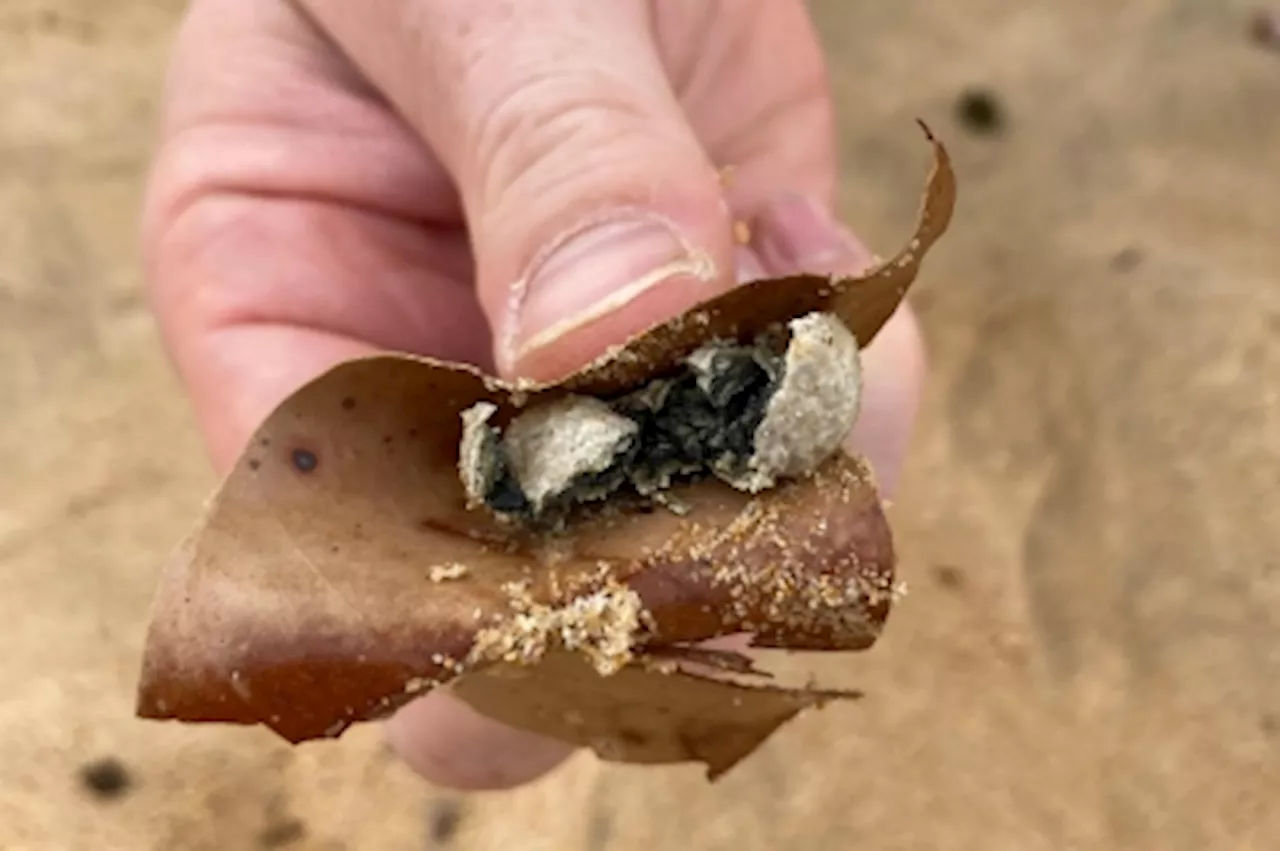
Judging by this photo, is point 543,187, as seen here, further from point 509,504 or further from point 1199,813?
point 1199,813

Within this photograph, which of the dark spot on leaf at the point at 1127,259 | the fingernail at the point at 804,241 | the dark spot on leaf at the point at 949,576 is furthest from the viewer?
the dark spot on leaf at the point at 1127,259

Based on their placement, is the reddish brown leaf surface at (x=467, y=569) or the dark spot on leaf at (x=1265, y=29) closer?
the reddish brown leaf surface at (x=467, y=569)

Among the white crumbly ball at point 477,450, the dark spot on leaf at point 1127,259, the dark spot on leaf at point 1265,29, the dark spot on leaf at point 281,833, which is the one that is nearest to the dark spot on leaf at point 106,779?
the dark spot on leaf at point 281,833

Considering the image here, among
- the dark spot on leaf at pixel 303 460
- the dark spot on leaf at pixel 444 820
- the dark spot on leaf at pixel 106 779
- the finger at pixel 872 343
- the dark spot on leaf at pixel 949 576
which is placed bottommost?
the dark spot on leaf at pixel 444 820

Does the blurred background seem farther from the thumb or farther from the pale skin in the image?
the thumb

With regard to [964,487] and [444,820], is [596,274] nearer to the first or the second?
[444,820]

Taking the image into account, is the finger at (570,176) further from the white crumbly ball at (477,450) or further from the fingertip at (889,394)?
the fingertip at (889,394)
